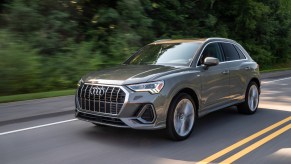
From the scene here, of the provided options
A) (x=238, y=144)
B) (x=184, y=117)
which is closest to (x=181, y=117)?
(x=184, y=117)

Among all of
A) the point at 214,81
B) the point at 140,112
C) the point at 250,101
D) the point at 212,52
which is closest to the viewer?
the point at 140,112

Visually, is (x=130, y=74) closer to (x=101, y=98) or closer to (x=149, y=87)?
(x=149, y=87)

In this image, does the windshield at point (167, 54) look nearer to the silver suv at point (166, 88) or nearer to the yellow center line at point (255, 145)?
the silver suv at point (166, 88)

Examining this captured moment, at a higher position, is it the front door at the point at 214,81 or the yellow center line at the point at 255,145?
the front door at the point at 214,81

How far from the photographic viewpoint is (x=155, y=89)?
21.0ft

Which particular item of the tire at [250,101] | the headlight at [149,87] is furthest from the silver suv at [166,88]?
the tire at [250,101]

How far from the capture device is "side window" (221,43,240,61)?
8.60 meters

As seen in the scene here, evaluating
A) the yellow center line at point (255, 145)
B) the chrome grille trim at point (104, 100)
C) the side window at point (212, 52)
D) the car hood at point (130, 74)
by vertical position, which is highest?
the side window at point (212, 52)

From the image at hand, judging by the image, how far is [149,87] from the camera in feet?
20.9

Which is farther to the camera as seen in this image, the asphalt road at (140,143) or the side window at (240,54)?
the side window at (240,54)

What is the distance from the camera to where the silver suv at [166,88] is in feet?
20.8

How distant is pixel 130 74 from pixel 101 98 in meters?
0.64

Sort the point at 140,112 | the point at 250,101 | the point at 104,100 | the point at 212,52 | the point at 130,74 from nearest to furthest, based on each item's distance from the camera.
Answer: the point at 140,112 → the point at 104,100 → the point at 130,74 → the point at 212,52 → the point at 250,101

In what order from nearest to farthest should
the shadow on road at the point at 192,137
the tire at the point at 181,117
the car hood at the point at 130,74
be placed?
the shadow on road at the point at 192,137 → the car hood at the point at 130,74 → the tire at the point at 181,117
